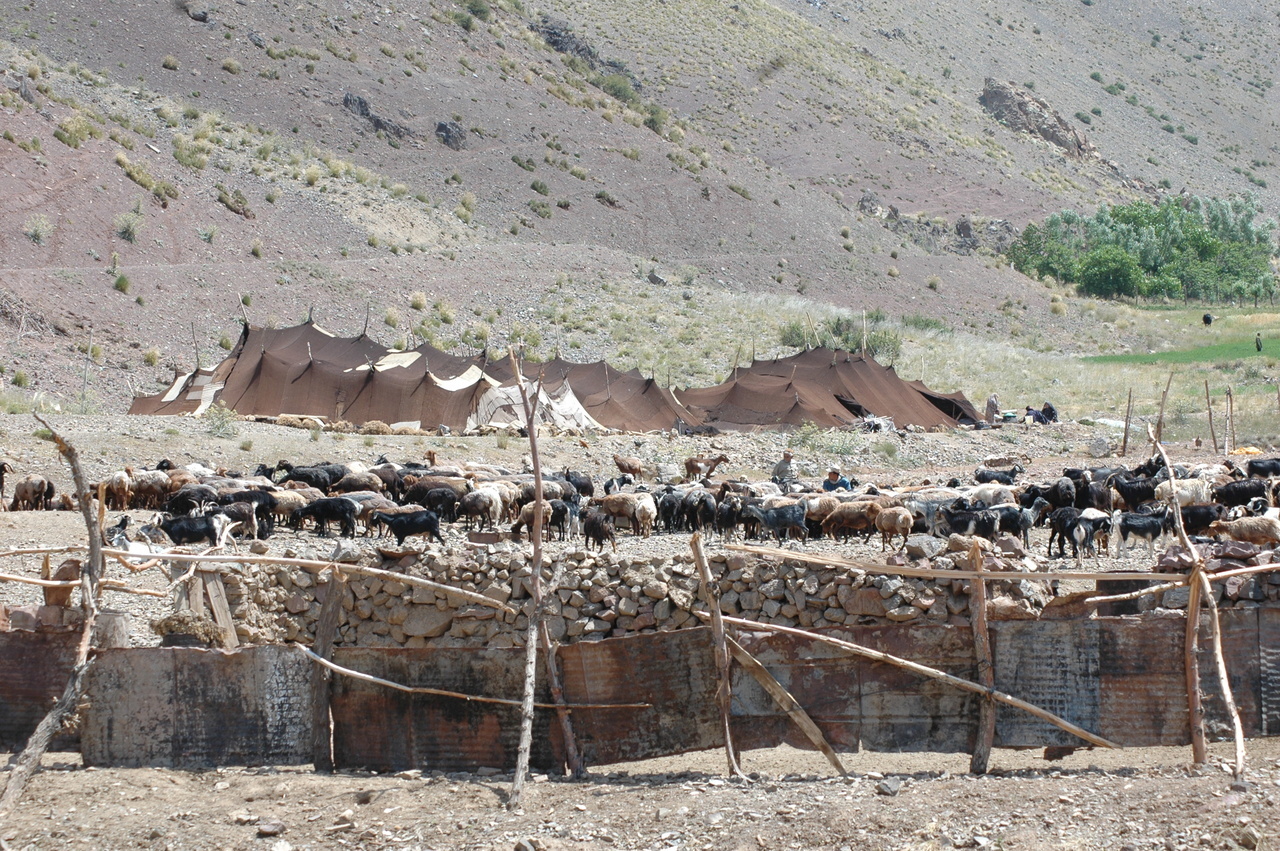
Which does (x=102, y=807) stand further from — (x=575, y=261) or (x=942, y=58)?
(x=942, y=58)

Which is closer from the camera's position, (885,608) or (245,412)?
(885,608)

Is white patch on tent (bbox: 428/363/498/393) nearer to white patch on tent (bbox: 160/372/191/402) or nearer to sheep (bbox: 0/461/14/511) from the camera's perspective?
white patch on tent (bbox: 160/372/191/402)

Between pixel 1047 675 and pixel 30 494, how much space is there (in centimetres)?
1730

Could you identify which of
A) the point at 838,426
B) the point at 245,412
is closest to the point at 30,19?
the point at 245,412

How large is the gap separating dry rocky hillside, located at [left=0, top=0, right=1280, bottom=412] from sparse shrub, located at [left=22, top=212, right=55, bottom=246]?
0.10m

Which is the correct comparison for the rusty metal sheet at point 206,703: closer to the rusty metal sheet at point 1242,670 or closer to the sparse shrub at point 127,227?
the rusty metal sheet at point 1242,670

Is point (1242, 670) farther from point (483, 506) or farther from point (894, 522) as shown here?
point (483, 506)

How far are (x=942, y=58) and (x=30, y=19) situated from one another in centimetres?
7123

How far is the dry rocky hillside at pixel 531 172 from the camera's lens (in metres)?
48.3

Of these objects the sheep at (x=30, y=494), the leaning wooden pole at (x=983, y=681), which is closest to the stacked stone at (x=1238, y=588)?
the leaning wooden pole at (x=983, y=681)

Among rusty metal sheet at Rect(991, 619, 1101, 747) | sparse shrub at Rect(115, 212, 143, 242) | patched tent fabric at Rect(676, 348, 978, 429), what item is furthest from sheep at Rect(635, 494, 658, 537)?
sparse shrub at Rect(115, 212, 143, 242)

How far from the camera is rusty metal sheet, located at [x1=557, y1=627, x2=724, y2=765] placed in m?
8.06

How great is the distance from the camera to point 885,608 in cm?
1024

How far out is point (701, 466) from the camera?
1091 inches
